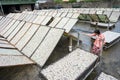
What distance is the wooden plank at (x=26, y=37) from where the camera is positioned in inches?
164

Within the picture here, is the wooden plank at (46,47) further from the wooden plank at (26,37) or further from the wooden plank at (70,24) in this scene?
the wooden plank at (70,24)

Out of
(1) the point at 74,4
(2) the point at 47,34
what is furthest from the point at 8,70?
(1) the point at 74,4

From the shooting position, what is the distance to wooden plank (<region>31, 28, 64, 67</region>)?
3.27m

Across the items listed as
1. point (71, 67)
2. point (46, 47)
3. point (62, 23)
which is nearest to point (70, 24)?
point (62, 23)

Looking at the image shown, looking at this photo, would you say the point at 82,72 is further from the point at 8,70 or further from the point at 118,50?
the point at 118,50

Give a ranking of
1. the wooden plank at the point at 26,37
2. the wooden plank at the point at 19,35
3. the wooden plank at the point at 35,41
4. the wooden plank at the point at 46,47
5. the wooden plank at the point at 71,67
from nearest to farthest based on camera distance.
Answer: the wooden plank at the point at 71,67 → the wooden plank at the point at 46,47 → the wooden plank at the point at 35,41 → the wooden plank at the point at 26,37 → the wooden plank at the point at 19,35

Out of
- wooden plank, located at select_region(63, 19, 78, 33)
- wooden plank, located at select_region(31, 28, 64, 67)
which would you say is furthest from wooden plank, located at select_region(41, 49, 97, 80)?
wooden plank, located at select_region(63, 19, 78, 33)

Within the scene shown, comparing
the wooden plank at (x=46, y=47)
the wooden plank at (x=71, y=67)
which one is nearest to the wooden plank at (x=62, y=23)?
the wooden plank at (x=46, y=47)

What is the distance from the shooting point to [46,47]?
11.5ft

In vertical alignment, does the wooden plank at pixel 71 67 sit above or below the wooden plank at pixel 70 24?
below

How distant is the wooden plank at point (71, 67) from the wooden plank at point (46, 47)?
0.48m

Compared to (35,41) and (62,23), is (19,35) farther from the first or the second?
(62,23)

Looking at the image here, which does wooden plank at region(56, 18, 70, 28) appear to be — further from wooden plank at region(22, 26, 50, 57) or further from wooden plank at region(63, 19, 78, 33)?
wooden plank at region(22, 26, 50, 57)

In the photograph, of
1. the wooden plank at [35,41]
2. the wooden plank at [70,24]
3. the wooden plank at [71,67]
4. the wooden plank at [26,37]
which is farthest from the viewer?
the wooden plank at [70,24]
